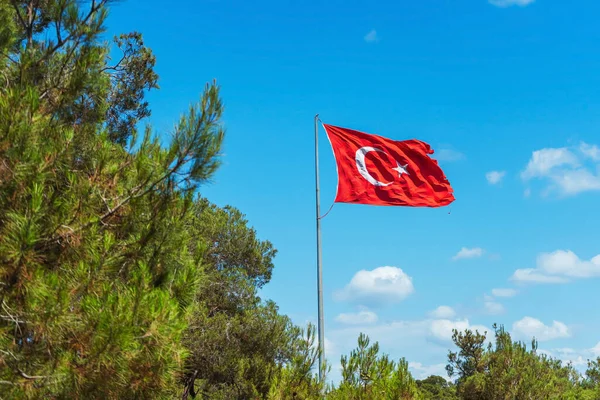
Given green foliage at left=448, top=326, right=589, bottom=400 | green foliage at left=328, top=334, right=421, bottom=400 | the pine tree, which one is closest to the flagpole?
green foliage at left=328, top=334, right=421, bottom=400

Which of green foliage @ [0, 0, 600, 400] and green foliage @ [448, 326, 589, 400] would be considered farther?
green foliage @ [448, 326, 589, 400]

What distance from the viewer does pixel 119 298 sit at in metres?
6.98

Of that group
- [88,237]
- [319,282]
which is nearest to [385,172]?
[319,282]

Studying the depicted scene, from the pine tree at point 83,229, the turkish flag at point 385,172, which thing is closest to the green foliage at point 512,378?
the turkish flag at point 385,172

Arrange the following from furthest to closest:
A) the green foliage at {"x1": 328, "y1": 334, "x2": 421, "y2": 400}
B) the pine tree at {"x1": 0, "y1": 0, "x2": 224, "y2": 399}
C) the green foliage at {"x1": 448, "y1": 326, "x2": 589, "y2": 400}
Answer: the green foliage at {"x1": 448, "y1": 326, "x2": 589, "y2": 400} < the green foliage at {"x1": 328, "y1": 334, "x2": 421, "y2": 400} < the pine tree at {"x1": 0, "y1": 0, "x2": 224, "y2": 399}

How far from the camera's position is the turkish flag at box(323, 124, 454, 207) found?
13.8 meters

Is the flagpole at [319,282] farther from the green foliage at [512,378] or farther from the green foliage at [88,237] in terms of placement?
the green foliage at [512,378]

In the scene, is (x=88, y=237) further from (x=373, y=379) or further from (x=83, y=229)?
(x=373, y=379)

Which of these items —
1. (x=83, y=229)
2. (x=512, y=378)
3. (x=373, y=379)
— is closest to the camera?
(x=83, y=229)

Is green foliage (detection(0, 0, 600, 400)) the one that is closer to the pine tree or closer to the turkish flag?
the pine tree

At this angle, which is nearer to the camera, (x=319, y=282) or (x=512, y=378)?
(x=319, y=282)

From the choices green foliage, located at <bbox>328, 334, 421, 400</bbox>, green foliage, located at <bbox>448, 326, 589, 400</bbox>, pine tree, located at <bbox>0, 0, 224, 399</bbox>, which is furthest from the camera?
green foliage, located at <bbox>448, 326, 589, 400</bbox>

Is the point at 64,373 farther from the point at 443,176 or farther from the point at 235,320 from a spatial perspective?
the point at 235,320

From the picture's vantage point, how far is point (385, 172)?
564 inches
